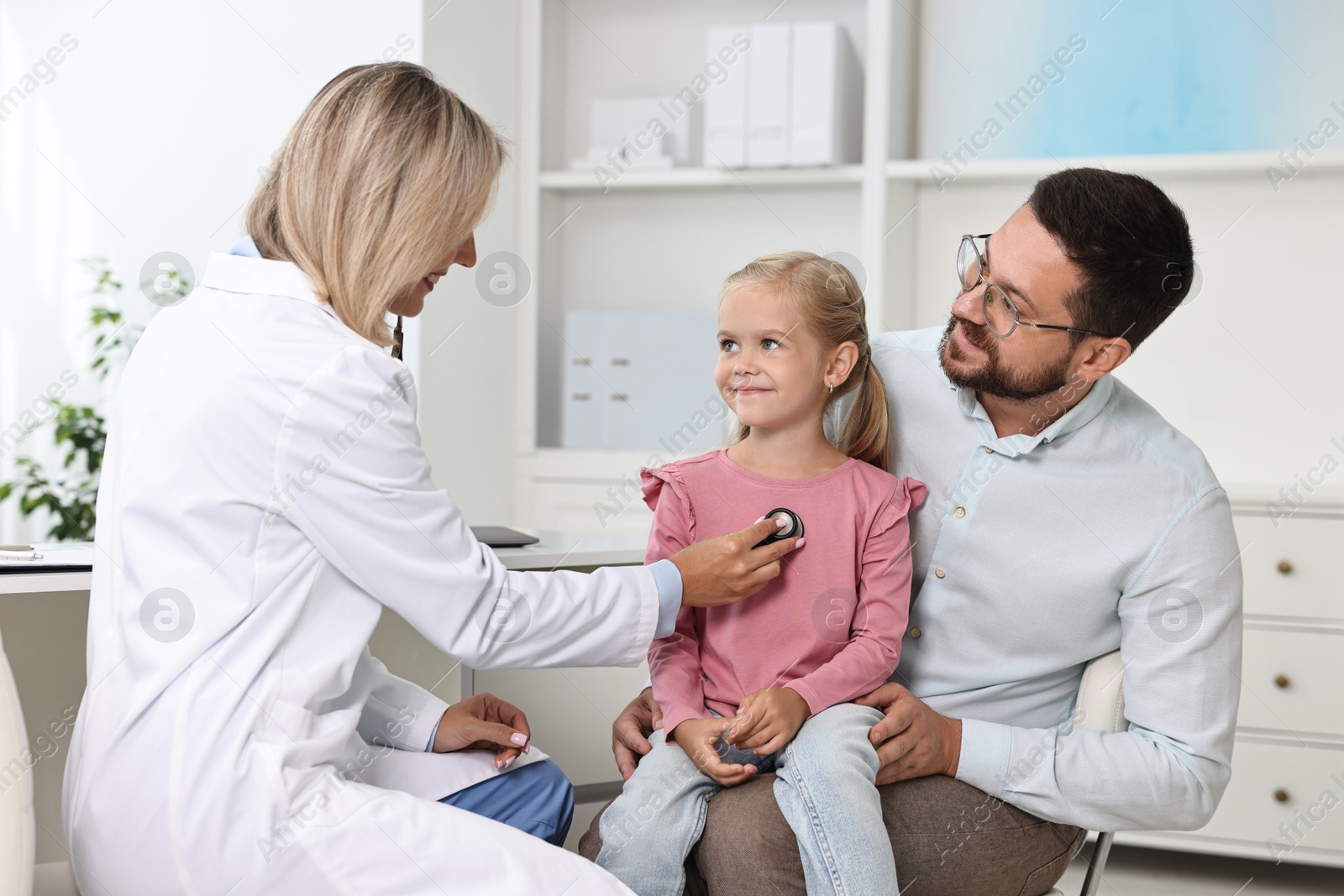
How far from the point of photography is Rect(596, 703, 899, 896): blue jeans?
1.18 meters

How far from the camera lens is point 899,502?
146 centimetres

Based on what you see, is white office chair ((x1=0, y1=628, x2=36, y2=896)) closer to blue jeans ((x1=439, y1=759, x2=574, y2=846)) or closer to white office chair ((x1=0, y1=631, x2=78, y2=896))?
white office chair ((x1=0, y1=631, x2=78, y2=896))

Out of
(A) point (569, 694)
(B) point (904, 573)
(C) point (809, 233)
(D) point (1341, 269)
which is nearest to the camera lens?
(B) point (904, 573)

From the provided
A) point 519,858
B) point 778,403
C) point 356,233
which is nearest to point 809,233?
point 778,403

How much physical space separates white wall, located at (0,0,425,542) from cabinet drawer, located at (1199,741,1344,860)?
251 centimetres

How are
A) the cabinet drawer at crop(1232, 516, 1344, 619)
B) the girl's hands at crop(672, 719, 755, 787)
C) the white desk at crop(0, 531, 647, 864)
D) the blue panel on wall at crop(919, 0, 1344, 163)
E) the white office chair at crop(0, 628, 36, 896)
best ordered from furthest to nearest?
the blue panel on wall at crop(919, 0, 1344, 163)
the cabinet drawer at crop(1232, 516, 1344, 619)
the white desk at crop(0, 531, 647, 864)
the girl's hands at crop(672, 719, 755, 787)
the white office chair at crop(0, 628, 36, 896)

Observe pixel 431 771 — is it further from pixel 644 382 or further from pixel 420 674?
pixel 644 382

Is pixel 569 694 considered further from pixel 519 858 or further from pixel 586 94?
pixel 586 94

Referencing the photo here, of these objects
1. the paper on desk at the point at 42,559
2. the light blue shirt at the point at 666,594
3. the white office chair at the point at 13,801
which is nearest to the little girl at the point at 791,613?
the light blue shirt at the point at 666,594

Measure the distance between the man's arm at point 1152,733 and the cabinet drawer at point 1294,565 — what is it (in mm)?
1375

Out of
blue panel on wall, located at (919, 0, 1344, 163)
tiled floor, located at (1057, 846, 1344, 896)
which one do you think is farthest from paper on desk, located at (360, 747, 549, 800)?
blue panel on wall, located at (919, 0, 1344, 163)

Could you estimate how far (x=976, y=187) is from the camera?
3.13 metres

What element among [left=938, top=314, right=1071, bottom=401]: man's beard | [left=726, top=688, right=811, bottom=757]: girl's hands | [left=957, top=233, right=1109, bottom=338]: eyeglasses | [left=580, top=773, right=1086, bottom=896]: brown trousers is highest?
[left=957, top=233, right=1109, bottom=338]: eyeglasses

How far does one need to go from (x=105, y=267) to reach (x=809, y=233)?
2.02 meters
